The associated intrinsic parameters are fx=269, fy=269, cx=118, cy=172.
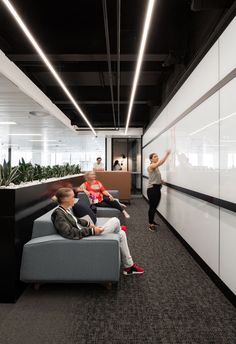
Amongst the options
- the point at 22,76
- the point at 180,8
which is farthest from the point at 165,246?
the point at 22,76

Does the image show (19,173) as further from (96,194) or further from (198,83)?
(198,83)

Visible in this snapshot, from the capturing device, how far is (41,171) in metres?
3.66

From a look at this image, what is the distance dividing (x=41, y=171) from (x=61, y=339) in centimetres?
224

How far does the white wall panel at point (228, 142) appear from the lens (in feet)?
7.88

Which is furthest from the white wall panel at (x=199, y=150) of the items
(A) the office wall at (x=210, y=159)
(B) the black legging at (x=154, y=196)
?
(B) the black legging at (x=154, y=196)

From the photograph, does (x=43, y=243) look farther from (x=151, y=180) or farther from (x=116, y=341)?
(x=151, y=180)

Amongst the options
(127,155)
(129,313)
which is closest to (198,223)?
(129,313)

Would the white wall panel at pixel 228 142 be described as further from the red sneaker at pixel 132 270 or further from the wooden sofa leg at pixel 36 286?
the wooden sofa leg at pixel 36 286

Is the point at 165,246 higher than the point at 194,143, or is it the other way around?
the point at 194,143

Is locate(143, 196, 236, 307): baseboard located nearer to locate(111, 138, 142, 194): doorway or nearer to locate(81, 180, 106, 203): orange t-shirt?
locate(81, 180, 106, 203): orange t-shirt

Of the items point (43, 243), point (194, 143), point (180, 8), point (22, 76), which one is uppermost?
point (180, 8)

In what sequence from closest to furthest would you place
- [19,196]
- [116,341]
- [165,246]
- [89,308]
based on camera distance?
[116,341]
[89,308]
[19,196]
[165,246]

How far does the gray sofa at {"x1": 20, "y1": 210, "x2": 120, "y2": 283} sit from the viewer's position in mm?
2465

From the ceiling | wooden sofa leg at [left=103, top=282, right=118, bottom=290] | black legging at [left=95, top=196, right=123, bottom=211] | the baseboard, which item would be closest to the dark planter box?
wooden sofa leg at [left=103, top=282, right=118, bottom=290]
